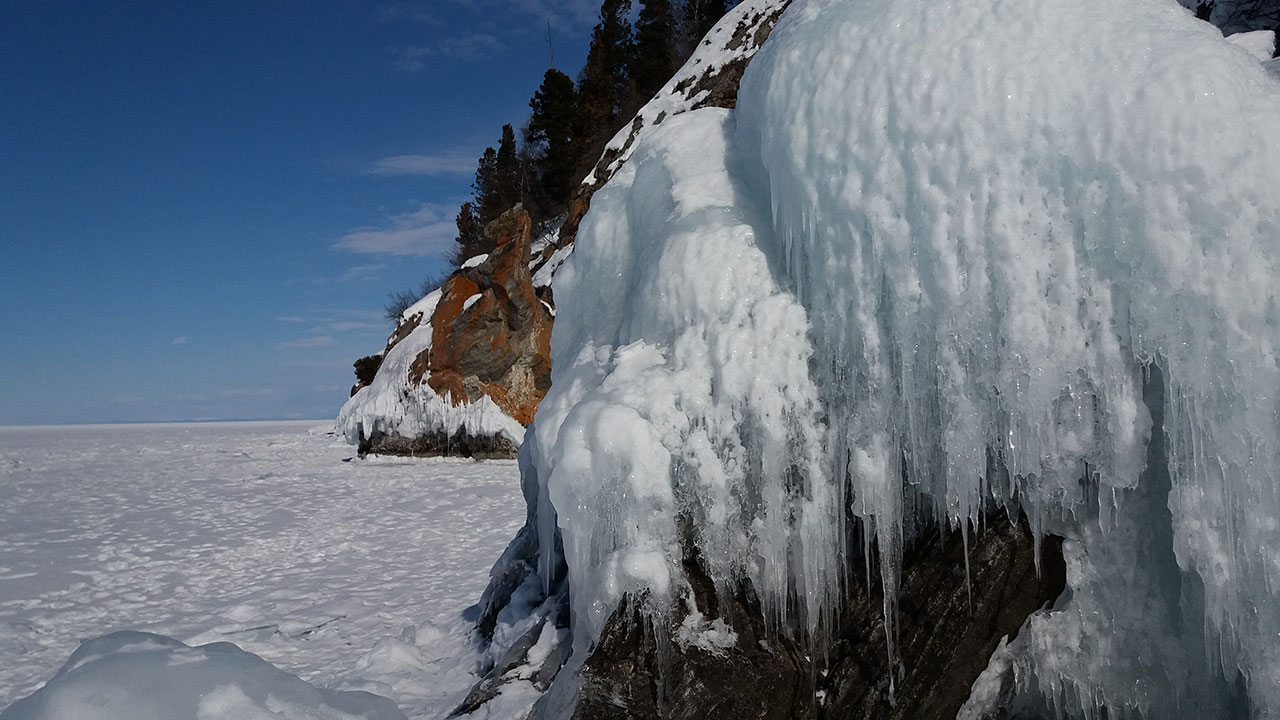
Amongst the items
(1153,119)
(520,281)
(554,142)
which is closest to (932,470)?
(1153,119)

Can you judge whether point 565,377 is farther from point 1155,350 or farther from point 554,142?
point 554,142

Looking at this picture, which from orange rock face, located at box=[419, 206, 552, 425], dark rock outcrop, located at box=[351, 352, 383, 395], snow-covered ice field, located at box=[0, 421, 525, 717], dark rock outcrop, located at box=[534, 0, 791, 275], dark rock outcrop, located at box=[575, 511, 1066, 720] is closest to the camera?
dark rock outcrop, located at box=[575, 511, 1066, 720]

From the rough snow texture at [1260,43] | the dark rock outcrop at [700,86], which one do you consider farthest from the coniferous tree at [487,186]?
the rough snow texture at [1260,43]

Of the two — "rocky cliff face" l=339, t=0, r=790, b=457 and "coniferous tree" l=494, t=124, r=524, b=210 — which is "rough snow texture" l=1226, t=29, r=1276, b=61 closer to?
"rocky cliff face" l=339, t=0, r=790, b=457

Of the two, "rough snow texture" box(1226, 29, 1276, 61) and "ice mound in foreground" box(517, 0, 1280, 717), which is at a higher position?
"rough snow texture" box(1226, 29, 1276, 61)

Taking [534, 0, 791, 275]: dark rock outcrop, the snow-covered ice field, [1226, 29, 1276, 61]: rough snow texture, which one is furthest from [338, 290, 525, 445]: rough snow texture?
[1226, 29, 1276, 61]: rough snow texture

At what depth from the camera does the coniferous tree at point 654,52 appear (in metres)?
29.2

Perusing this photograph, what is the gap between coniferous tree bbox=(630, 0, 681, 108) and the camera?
29.2 m

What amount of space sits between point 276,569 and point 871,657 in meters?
5.77

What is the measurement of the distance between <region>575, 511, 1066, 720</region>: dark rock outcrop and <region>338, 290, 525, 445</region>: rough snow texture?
1206 cm

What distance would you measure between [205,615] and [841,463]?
500 cm

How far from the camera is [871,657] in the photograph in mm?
2871

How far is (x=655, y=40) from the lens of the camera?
97.2 feet

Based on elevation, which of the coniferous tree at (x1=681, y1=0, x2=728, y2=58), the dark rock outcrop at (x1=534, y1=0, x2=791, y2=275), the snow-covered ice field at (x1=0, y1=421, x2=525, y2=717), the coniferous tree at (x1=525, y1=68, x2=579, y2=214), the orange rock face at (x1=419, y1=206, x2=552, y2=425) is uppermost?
the coniferous tree at (x1=681, y1=0, x2=728, y2=58)
